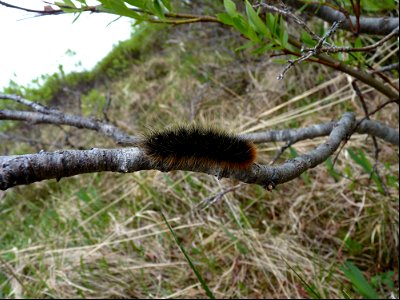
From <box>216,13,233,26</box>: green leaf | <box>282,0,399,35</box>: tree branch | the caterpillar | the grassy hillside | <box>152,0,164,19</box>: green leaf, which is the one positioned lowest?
the grassy hillside

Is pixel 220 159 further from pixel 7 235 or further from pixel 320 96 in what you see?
pixel 7 235

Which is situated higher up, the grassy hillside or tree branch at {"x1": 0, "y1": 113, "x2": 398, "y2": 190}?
tree branch at {"x1": 0, "y1": 113, "x2": 398, "y2": 190}

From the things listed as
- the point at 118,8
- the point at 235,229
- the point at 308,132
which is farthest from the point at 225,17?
the point at 235,229

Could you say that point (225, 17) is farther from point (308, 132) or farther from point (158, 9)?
point (308, 132)

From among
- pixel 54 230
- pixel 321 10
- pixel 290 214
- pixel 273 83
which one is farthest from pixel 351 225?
pixel 54 230

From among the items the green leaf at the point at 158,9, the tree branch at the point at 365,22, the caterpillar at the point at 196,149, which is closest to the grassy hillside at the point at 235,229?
the green leaf at the point at 158,9

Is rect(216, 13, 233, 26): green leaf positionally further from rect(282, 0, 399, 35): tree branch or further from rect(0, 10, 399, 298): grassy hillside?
rect(282, 0, 399, 35): tree branch

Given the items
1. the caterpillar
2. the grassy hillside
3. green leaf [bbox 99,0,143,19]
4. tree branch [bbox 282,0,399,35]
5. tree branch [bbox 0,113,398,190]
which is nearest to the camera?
tree branch [bbox 0,113,398,190]

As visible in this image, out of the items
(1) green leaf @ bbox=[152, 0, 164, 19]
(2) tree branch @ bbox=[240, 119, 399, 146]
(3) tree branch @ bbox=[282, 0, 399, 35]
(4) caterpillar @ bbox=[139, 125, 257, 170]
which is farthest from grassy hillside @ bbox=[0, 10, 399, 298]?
(3) tree branch @ bbox=[282, 0, 399, 35]
